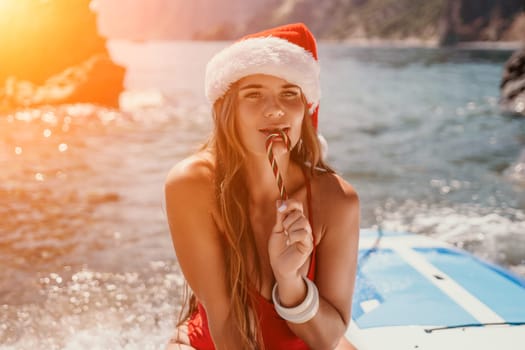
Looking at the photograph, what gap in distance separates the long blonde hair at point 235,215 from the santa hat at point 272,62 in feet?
0.18

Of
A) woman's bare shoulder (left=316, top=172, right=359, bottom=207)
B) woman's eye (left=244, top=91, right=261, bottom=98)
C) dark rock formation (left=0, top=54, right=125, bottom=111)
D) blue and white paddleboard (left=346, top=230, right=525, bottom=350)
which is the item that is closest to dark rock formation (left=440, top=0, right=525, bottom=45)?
dark rock formation (left=0, top=54, right=125, bottom=111)

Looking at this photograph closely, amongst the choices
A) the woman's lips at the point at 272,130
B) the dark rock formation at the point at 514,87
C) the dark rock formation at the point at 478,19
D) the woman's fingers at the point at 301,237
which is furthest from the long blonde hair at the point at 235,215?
the dark rock formation at the point at 478,19

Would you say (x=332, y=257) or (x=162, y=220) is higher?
(x=332, y=257)

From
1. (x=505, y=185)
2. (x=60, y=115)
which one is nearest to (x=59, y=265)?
(x=505, y=185)

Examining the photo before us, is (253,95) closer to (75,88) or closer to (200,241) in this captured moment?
(200,241)

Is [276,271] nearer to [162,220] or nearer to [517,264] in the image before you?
[517,264]

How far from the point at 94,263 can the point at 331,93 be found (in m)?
20.9

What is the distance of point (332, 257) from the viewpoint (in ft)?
7.10

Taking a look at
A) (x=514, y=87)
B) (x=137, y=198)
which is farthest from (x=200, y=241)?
(x=514, y=87)

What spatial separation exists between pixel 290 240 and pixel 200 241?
15.9 inches

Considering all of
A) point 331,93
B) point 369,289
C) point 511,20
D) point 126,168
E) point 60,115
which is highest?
point 369,289

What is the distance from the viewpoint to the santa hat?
6.65ft

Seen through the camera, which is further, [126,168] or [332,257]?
[126,168]

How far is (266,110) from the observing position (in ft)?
6.28
